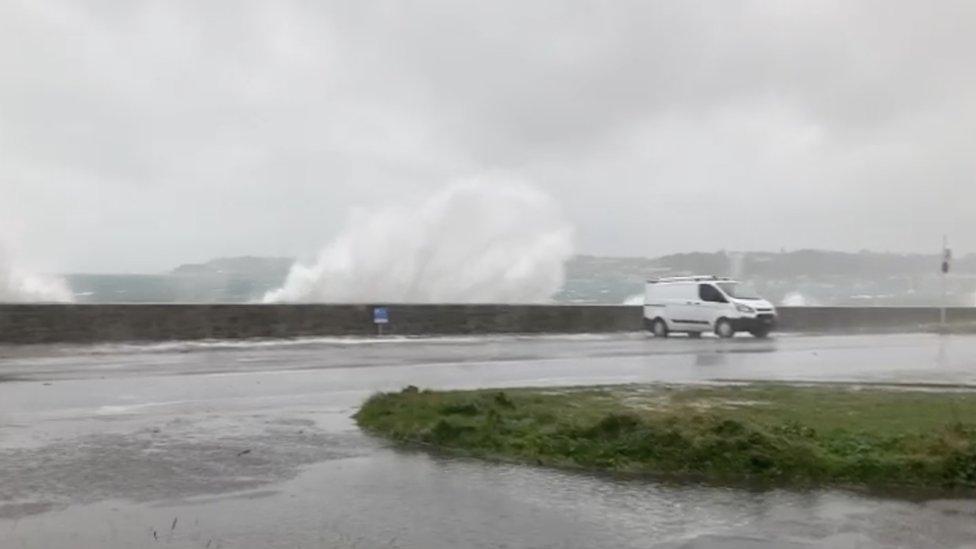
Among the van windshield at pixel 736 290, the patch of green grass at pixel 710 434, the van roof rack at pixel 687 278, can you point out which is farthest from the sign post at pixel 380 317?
the patch of green grass at pixel 710 434

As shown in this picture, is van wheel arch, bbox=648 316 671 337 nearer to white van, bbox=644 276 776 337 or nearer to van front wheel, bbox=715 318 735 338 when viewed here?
white van, bbox=644 276 776 337

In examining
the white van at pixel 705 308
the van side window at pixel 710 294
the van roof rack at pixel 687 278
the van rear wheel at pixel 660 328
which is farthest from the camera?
the van rear wheel at pixel 660 328

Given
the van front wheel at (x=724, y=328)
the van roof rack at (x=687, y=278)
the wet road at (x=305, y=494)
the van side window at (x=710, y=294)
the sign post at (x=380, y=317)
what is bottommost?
the wet road at (x=305, y=494)

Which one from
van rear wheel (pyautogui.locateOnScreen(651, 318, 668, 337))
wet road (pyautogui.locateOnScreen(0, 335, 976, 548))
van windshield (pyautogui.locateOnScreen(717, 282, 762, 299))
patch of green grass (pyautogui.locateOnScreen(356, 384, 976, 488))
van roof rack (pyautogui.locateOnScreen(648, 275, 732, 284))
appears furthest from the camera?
van rear wheel (pyautogui.locateOnScreen(651, 318, 668, 337))

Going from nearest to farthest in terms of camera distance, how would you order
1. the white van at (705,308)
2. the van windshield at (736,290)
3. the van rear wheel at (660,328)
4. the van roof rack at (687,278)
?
the white van at (705,308) < the van windshield at (736,290) < the van roof rack at (687,278) < the van rear wheel at (660,328)

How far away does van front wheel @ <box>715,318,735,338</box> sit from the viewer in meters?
32.5

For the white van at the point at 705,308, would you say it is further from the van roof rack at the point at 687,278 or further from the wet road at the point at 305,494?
the wet road at the point at 305,494

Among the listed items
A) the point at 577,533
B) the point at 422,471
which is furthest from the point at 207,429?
the point at 577,533

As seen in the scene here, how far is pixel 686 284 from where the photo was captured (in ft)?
110

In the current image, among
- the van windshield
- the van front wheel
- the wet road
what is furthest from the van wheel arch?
the wet road

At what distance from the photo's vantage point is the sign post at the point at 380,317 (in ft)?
95.1

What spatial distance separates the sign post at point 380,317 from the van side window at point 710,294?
1066cm

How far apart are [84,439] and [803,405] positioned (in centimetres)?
794

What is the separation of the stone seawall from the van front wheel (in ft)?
12.0
